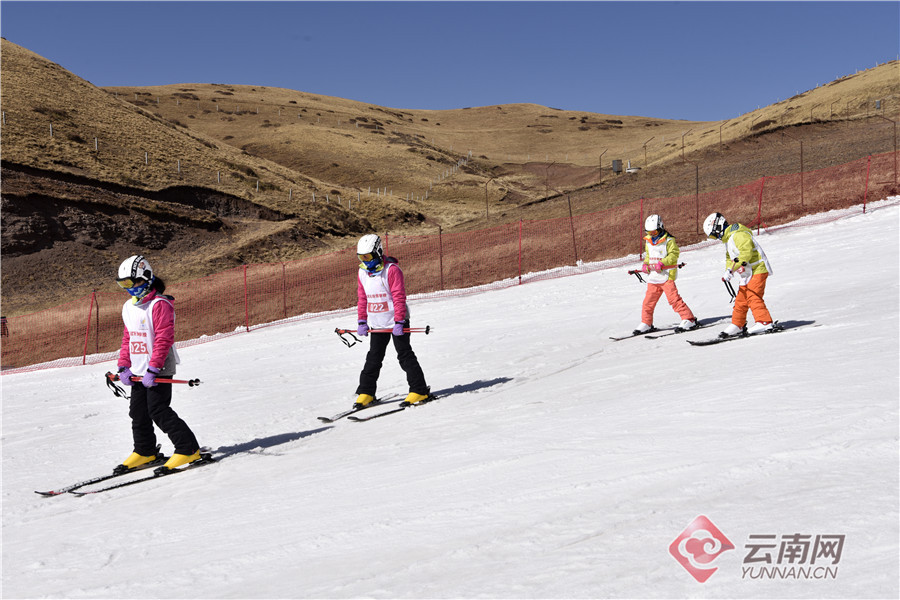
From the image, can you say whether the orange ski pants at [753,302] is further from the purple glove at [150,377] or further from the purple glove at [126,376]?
the purple glove at [126,376]

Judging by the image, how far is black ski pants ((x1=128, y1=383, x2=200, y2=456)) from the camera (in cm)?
756

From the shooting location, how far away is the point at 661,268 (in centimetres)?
1203

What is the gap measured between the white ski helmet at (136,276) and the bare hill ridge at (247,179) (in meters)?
31.4

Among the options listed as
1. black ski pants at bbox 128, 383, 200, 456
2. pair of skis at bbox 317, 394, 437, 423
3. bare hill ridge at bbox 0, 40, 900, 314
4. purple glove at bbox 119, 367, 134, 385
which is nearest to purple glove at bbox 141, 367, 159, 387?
black ski pants at bbox 128, 383, 200, 456

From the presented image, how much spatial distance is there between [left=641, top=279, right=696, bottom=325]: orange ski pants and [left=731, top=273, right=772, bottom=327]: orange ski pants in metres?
1.23

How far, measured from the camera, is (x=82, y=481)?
25.3 feet

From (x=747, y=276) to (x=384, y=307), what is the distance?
5.03 meters

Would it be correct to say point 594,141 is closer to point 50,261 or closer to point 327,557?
point 50,261

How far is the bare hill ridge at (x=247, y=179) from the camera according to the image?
41469mm

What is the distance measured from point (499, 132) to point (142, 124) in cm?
7685

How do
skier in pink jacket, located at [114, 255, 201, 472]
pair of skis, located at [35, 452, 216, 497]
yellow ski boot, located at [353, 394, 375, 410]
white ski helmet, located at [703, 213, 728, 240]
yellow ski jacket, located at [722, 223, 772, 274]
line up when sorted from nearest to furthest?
pair of skis, located at [35, 452, 216, 497]
skier in pink jacket, located at [114, 255, 201, 472]
yellow ski boot, located at [353, 394, 375, 410]
yellow ski jacket, located at [722, 223, 772, 274]
white ski helmet, located at [703, 213, 728, 240]

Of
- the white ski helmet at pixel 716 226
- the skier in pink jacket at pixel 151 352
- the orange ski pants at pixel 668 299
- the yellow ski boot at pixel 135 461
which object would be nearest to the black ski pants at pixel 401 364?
the skier in pink jacket at pixel 151 352

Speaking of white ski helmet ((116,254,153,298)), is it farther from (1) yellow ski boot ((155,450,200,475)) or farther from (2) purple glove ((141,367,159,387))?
(1) yellow ski boot ((155,450,200,475))

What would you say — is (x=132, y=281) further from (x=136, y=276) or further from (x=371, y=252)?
(x=371, y=252)
